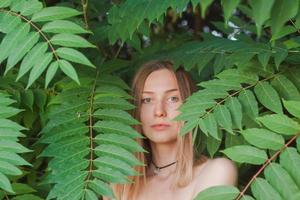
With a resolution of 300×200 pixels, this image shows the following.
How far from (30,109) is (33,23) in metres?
0.53

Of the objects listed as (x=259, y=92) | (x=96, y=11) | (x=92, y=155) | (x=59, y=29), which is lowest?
(x=92, y=155)

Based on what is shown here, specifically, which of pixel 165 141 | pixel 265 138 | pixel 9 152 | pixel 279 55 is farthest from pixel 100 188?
pixel 279 55

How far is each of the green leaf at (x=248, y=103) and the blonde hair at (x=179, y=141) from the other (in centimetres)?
23

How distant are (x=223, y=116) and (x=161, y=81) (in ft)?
1.14

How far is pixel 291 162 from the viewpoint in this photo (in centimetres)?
164

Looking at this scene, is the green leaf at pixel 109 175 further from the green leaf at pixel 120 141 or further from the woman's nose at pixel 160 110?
the woman's nose at pixel 160 110

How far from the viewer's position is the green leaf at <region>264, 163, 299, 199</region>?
1602mm

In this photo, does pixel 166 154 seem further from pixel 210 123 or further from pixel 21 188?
pixel 21 188

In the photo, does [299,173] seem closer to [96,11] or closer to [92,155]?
[92,155]

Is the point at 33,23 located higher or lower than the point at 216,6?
Result: lower

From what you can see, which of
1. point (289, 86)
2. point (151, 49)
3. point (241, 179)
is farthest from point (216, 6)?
point (289, 86)

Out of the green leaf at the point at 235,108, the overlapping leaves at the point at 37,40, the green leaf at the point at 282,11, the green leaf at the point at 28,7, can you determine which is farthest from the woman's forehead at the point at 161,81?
the green leaf at the point at 282,11

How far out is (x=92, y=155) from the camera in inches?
71.9

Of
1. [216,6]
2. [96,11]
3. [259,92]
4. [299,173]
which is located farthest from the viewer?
[216,6]
